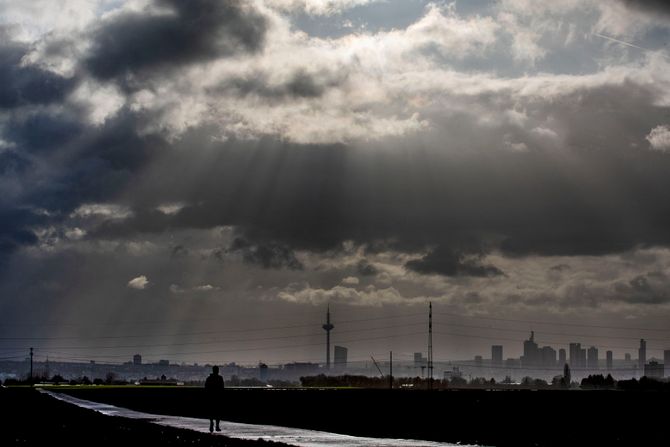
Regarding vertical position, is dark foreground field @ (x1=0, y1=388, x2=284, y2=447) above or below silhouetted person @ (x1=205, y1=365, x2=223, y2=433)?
below

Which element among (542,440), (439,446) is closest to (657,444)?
(542,440)

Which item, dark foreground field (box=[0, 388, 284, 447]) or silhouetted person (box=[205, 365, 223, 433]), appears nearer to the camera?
dark foreground field (box=[0, 388, 284, 447])

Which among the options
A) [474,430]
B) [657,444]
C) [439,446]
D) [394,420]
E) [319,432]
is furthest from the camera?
[394,420]

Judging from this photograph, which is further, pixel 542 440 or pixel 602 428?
pixel 602 428

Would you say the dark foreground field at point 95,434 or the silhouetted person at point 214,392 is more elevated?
the silhouetted person at point 214,392

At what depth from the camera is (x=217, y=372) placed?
4419 cm

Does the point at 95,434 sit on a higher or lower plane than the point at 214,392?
lower

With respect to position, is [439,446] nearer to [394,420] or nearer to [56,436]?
[56,436]

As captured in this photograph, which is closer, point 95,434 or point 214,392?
point 95,434

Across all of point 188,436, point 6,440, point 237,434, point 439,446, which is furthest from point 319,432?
point 6,440

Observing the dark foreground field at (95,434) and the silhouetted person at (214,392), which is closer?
the dark foreground field at (95,434)

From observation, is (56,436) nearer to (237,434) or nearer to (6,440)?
(6,440)

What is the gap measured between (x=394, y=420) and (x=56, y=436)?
2447 cm

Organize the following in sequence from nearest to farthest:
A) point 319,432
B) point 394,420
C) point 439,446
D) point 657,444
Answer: point 439,446, point 657,444, point 319,432, point 394,420
